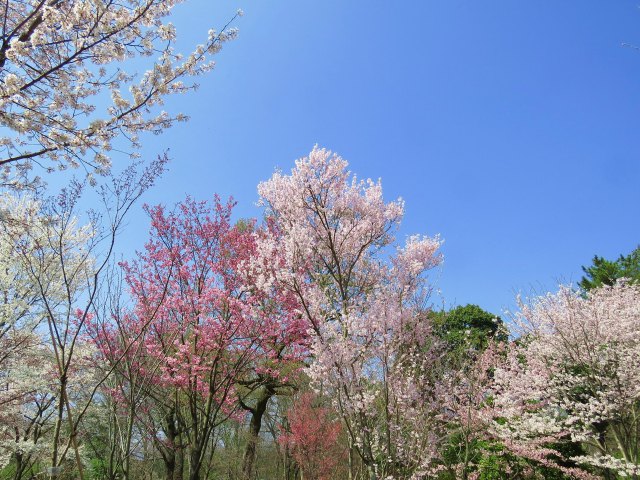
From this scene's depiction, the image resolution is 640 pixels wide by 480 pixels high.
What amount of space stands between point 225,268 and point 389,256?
382 centimetres

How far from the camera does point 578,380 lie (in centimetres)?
917

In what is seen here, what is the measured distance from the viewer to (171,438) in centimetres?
877

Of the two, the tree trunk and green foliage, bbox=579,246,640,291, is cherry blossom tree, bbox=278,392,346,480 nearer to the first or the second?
the tree trunk

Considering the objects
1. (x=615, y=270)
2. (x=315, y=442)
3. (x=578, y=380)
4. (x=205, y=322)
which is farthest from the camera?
(x=615, y=270)

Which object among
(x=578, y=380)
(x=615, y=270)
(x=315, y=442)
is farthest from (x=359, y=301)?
(x=615, y=270)

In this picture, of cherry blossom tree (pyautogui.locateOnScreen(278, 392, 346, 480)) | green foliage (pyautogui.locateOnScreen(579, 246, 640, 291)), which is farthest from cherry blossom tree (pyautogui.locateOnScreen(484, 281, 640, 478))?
green foliage (pyautogui.locateOnScreen(579, 246, 640, 291))

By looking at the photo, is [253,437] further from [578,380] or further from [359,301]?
[578,380]

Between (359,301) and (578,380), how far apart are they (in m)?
6.02

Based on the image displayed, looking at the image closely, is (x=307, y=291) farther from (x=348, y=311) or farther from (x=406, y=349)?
(x=406, y=349)

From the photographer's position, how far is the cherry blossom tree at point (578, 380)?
27.6 feet

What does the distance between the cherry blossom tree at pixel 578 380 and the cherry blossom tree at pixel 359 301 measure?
3219 mm

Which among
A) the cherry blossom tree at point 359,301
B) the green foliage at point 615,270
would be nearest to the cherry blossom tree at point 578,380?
the cherry blossom tree at point 359,301

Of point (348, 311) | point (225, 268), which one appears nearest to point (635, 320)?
point (348, 311)

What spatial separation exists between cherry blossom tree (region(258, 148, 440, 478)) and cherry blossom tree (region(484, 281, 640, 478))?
3219 mm
